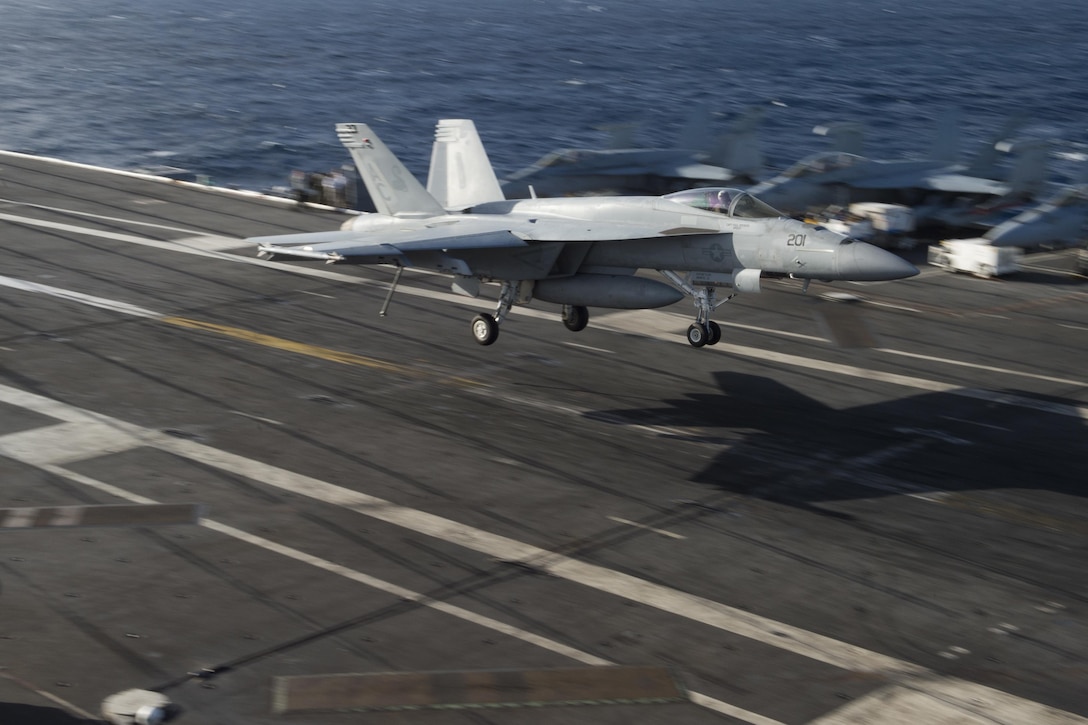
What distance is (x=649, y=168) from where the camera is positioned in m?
53.2

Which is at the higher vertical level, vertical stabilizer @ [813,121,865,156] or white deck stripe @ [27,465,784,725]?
vertical stabilizer @ [813,121,865,156]

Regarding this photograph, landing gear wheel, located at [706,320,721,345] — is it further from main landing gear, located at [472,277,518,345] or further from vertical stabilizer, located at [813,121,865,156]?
vertical stabilizer, located at [813,121,865,156]

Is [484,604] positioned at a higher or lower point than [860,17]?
lower

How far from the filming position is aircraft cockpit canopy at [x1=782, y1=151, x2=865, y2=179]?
48781mm

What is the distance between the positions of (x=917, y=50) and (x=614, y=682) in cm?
15215

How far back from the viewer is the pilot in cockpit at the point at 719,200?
77.2 feet

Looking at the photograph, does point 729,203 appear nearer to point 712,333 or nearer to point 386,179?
point 712,333

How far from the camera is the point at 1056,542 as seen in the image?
18.2 meters

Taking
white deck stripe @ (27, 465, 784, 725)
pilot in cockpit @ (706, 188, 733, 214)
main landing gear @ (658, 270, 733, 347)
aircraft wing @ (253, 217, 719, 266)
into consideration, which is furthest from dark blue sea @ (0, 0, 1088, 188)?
white deck stripe @ (27, 465, 784, 725)

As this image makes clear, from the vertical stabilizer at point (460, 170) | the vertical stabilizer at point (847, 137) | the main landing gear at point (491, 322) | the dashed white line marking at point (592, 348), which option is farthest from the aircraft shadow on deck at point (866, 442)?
the vertical stabilizer at point (847, 137)

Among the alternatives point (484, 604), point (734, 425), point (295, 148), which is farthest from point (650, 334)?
point (295, 148)

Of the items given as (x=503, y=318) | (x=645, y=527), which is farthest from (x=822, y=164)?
(x=645, y=527)

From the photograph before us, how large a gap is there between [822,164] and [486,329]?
27.6 metres

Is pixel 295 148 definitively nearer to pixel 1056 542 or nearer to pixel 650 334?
pixel 650 334
